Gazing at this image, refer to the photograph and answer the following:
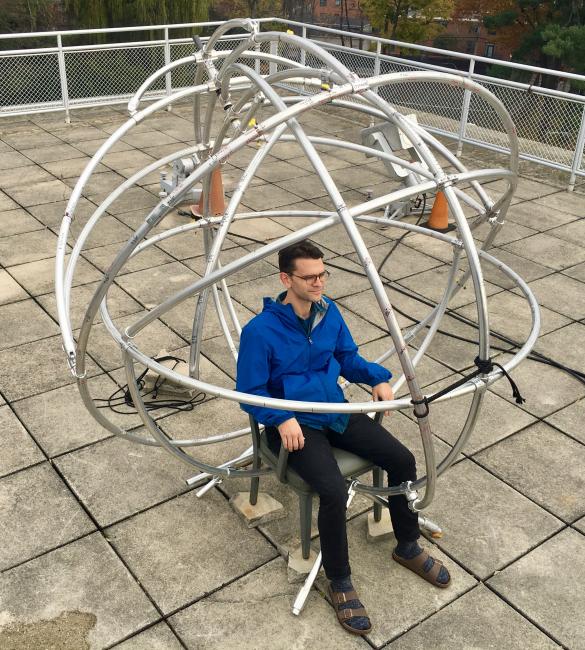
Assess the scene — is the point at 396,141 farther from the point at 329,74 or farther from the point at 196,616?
the point at 196,616

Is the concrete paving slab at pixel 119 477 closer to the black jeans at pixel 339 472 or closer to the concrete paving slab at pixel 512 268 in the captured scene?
the black jeans at pixel 339 472

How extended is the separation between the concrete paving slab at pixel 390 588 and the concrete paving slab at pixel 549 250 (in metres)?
5.23

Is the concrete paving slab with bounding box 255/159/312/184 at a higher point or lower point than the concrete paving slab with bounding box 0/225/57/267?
higher

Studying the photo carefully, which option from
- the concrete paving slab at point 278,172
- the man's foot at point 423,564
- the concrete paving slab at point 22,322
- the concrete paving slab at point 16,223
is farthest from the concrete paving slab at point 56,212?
the man's foot at point 423,564

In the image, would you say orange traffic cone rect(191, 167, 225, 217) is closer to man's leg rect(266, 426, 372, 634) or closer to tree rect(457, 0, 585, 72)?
man's leg rect(266, 426, 372, 634)

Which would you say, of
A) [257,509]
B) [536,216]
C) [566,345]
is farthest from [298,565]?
[536,216]

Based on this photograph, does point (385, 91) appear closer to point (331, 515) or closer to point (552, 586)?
point (552, 586)

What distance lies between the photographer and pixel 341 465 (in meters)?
4.39

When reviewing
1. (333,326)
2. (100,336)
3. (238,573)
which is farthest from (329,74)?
(100,336)

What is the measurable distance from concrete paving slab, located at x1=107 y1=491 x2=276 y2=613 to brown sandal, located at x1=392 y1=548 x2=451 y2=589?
874 millimetres

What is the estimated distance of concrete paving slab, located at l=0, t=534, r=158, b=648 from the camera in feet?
13.8

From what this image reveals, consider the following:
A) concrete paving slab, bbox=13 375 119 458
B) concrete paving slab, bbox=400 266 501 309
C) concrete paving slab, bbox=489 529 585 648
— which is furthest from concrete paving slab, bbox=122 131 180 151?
concrete paving slab, bbox=489 529 585 648

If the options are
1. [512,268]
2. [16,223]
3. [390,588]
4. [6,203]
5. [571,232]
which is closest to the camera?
[390,588]

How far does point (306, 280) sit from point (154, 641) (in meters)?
2.20
